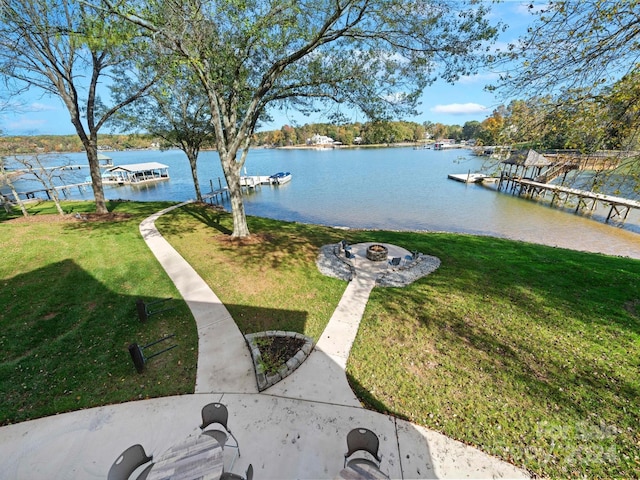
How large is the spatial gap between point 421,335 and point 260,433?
4296 mm

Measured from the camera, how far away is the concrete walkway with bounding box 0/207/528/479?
3.93 m

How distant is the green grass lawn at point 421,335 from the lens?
4617mm

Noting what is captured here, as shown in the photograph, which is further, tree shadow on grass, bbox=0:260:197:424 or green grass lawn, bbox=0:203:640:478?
tree shadow on grass, bbox=0:260:197:424

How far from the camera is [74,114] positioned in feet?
46.4

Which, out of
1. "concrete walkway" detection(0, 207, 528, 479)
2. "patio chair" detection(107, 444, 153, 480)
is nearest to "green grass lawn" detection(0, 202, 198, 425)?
"concrete walkway" detection(0, 207, 528, 479)

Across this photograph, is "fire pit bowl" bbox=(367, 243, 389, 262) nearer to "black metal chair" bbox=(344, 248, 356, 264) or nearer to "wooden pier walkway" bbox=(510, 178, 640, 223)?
"black metal chair" bbox=(344, 248, 356, 264)

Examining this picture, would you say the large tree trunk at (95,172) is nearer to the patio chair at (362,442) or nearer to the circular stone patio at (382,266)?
the circular stone patio at (382,266)

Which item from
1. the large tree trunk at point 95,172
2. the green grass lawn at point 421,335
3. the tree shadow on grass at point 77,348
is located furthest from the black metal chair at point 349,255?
the large tree trunk at point 95,172

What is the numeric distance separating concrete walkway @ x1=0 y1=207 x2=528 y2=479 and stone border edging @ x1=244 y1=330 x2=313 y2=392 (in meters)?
0.13

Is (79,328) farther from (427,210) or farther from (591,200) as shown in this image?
(591,200)

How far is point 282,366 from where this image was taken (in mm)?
5586

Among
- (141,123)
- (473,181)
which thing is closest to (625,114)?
(141,123)

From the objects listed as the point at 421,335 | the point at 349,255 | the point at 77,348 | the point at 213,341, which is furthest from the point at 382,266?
the point at 77,348

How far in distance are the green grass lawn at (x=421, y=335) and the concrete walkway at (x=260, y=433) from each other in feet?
0.95
